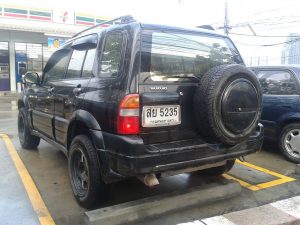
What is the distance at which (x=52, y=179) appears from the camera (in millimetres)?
4836

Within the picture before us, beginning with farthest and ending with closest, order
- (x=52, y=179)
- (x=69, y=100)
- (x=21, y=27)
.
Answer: (x=21, y=27)
(x=52, y=179)
(x=69, y=100)

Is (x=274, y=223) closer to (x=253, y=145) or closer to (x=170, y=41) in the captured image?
(x=253, y=145)

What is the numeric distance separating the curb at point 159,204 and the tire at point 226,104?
Result: 0.78 meters

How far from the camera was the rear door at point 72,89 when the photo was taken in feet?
12.9

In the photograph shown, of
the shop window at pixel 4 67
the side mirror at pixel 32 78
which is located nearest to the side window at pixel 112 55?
the side mirror at pixel 32 78

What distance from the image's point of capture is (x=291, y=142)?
221 inches

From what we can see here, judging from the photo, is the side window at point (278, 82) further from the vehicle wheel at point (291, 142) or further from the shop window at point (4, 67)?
the shop window at point (4, 67)

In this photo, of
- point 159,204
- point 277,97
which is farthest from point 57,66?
point 277,97

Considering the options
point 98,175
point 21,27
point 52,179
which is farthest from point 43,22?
point 98,175

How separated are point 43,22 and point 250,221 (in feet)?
59.2

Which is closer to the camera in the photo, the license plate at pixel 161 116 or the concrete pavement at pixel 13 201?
the license plate at pixel 161 116

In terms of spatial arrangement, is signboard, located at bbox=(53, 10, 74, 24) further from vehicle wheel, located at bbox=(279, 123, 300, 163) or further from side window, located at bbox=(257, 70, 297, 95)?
vehicle wheel, located at bbox=(279, 123, 300, 163)

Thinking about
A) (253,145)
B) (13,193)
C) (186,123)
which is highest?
(186,123)

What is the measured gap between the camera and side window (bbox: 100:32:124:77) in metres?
3.43
